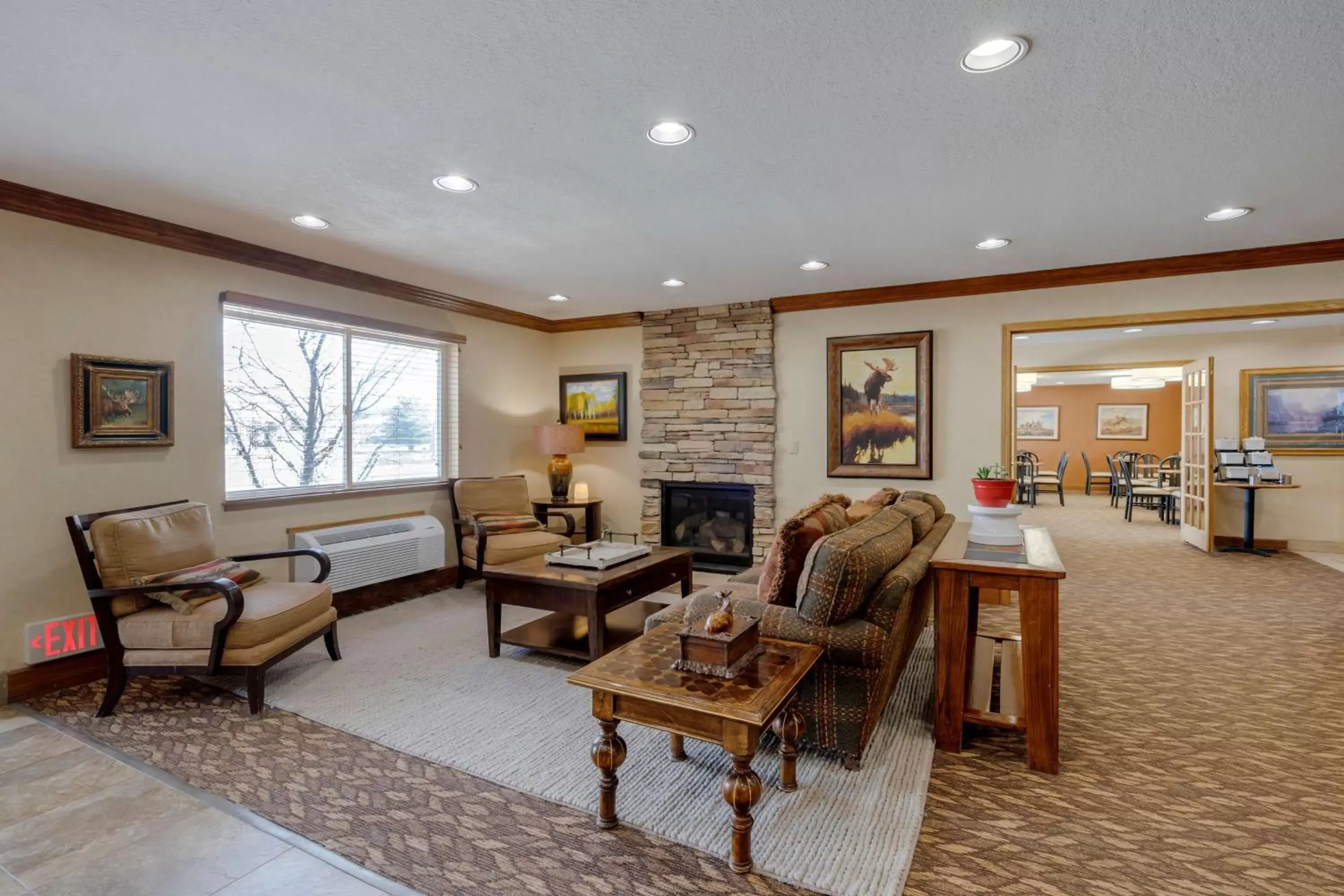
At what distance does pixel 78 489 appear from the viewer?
3.25 m

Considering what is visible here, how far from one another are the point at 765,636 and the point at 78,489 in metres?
3.55

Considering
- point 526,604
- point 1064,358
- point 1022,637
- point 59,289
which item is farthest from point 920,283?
point 1064,358

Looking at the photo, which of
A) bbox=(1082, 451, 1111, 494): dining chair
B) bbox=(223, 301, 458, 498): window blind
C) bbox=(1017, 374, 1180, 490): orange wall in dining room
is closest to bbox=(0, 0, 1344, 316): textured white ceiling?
bbox=(223, 301, 458, 498): window blind

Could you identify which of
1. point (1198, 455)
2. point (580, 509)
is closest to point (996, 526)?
point (580, 509)

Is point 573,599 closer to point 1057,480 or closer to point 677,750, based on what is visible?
point 677,750

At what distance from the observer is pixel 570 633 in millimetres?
3707

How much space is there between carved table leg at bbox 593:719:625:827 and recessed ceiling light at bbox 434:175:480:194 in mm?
2394

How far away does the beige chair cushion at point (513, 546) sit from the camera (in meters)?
4.60

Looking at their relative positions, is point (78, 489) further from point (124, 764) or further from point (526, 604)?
point (526, 604)

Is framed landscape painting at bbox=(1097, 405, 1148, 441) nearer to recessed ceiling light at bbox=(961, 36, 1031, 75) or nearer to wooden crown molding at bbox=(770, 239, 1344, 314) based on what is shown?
wooden crown molding at bbox=(770, 239, 1344, 314)

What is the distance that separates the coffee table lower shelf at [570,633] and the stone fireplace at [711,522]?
1.78 meters

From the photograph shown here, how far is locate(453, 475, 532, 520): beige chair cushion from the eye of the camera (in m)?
5.14

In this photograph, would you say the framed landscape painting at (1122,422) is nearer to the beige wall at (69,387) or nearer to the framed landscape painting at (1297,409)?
the framed landscape painting at (1297,409)

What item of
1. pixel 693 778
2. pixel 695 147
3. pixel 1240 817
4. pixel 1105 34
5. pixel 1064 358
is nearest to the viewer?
pixel 1105 34
